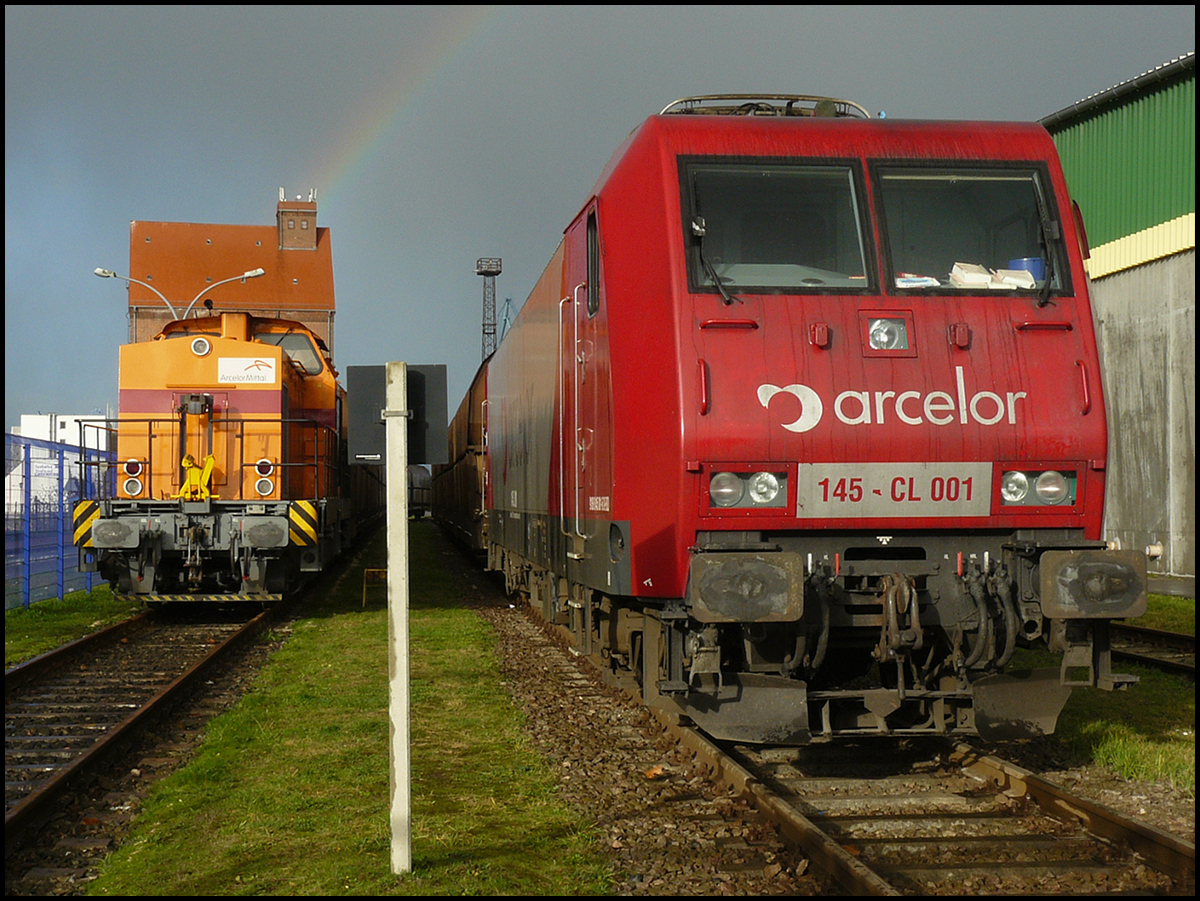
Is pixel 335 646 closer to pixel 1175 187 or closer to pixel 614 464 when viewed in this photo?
pixel 614 464

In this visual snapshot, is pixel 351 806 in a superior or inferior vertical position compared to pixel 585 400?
inferior

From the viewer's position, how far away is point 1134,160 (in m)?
19.9

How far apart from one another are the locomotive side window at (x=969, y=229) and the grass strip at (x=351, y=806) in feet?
11.5

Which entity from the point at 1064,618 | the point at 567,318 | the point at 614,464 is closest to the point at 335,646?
the point at 567,318

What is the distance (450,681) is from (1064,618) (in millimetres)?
5956

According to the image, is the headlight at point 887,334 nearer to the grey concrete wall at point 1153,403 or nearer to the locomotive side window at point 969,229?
the locomotive side window at point 969,229

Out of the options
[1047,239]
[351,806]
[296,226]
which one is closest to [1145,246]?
[1047,239]

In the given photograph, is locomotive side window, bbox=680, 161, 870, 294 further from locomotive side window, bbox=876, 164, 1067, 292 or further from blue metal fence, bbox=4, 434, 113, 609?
blue metal fence, bbox=4, 434, 113, 609

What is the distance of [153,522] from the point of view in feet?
44.4

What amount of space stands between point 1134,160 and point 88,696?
754 inches

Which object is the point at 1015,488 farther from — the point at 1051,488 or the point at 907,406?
the point at 907,406

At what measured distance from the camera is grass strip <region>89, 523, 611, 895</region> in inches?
191

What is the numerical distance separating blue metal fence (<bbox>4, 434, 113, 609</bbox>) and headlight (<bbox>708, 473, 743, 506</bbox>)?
11877mm

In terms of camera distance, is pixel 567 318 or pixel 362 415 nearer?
pixel 362 415
